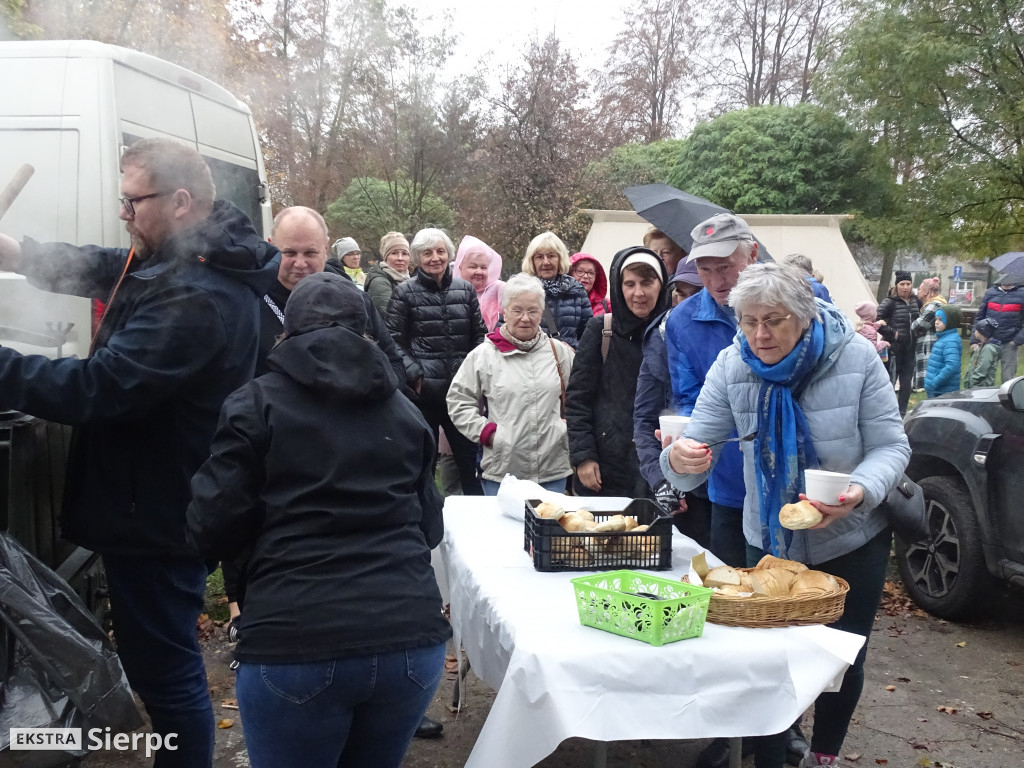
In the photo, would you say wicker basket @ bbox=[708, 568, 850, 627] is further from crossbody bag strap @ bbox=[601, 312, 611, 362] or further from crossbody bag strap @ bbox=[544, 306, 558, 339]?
crossbody bag strap @ bbox=[544, 306, 558, 339]

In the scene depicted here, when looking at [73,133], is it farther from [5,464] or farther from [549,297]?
[549,297]

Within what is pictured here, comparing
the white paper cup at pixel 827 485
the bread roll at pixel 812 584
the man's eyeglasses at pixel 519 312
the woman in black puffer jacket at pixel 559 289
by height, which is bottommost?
the bread roll at pixel 812 584

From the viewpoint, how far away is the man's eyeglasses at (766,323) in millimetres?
2566

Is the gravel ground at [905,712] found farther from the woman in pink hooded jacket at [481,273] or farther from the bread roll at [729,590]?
the woman in pink hooded jacket at [481,273]

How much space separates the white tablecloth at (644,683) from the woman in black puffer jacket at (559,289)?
375cm

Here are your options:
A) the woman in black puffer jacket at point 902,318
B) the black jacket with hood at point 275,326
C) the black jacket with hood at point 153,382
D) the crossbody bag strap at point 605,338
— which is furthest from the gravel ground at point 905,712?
the woman in black puffer jacket at point 902,318

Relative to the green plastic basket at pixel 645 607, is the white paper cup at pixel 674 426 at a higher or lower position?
higher

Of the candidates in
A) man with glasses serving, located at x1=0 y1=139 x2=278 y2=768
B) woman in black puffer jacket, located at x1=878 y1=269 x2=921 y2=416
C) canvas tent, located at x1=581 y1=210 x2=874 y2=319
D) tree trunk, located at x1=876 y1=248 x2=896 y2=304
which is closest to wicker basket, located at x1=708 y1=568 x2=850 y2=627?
man with glasses serving, located at x1=0 y1=139 x2=278 y2=768

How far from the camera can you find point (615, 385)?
159 inches

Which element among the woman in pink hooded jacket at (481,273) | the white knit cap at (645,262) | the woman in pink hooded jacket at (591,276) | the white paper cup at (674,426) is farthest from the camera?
the woman in pink hooded jacket at (591,276)

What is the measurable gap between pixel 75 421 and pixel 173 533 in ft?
1.33

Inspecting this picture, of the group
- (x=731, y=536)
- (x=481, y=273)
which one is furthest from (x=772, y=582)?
Result: (x=481, y=273)

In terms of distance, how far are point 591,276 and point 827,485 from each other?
4.58 metres

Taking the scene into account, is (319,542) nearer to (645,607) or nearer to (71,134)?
(645,607)
